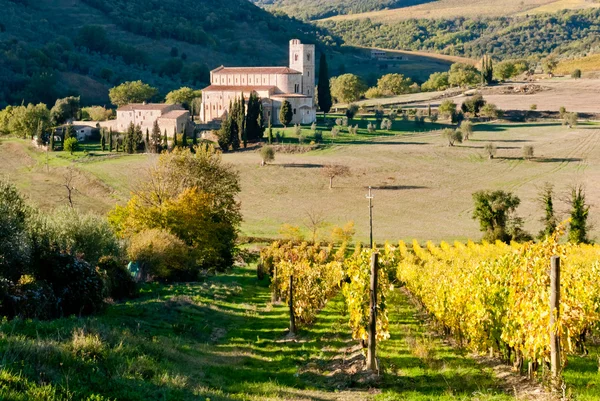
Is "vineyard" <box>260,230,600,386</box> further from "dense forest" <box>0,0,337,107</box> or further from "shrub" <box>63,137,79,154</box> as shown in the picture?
"dense forest" <box>0,0,337,107</box>

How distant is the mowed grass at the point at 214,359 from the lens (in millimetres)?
10430

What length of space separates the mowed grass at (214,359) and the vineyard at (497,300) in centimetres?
82

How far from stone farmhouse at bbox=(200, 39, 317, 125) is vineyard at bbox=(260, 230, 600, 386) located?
71.6 m

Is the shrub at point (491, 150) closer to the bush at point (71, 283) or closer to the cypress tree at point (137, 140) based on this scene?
the cypress tree at point (137, 140)

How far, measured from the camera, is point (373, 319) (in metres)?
14.2

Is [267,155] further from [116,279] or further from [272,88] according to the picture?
[116,279]

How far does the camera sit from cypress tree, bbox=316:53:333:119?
3897 inches

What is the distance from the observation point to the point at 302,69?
107m

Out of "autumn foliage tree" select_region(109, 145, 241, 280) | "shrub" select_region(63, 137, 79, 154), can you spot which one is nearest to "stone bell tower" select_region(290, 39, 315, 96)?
"shrub" select_region(63, 137, 79, 154)

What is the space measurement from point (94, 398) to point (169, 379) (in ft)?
7.68

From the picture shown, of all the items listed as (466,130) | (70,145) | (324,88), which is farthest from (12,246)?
(324,88)

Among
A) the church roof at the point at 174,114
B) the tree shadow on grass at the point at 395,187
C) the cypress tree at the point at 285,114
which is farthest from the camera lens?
the cypress tree at the point at 285,114

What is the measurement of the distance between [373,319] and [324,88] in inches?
3488

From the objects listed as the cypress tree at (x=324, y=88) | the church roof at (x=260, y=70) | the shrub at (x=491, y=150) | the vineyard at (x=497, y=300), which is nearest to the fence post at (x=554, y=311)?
the vineyard at (x=497, y=300)
